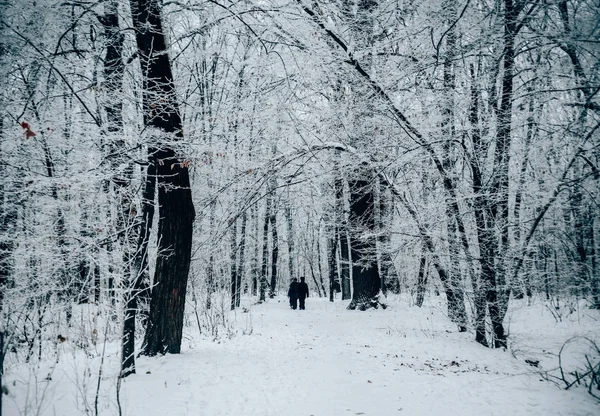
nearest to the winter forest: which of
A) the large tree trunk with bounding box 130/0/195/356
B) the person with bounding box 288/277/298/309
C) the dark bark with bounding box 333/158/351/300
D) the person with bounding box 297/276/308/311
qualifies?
the large tree trunk with bounding box 130/0/195/356

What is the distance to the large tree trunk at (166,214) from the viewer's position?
226 inches

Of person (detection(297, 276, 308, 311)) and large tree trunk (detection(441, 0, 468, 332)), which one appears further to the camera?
person (detection(297, 276, 308, 311))

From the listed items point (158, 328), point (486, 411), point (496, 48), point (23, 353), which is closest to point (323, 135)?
point (496, 48)

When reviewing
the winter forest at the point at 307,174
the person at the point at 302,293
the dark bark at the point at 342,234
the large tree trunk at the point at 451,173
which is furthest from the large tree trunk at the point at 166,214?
the person at the point at 302,293

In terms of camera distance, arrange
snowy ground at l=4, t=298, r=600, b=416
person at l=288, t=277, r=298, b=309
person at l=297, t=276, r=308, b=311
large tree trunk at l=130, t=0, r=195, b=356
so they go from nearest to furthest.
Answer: snowy ground at l=4, t=298, r=600, b=416 → large tree trunk at l=130, t=0, r=195, b=356 → person at l=297, t=276, r=308, b=311 → person at l=288, t=277, r=298, b=309

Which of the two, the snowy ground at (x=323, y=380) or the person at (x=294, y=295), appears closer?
the snowy ground at (x=323, y=380)

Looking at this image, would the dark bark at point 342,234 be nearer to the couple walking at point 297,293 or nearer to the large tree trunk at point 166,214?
the couple walking at point 297,293

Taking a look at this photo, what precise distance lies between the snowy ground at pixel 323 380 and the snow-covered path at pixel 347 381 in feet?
0.05

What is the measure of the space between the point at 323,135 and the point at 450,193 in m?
2.98

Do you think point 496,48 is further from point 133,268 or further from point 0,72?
point 0,72

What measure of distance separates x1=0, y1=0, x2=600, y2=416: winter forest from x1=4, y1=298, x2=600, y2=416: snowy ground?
0.14 feet

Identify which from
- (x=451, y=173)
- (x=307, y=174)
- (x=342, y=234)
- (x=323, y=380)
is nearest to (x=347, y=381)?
(x=323, y=380)

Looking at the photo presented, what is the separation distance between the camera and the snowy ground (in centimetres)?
391

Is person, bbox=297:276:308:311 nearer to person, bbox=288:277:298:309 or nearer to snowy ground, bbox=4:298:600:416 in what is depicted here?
person, bbox=288:277:298:309
